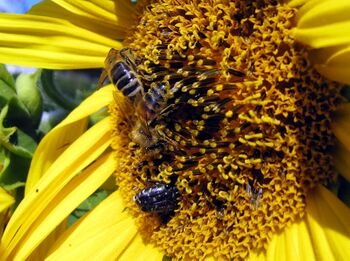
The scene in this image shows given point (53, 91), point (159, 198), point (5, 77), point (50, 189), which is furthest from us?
point (53, 91)

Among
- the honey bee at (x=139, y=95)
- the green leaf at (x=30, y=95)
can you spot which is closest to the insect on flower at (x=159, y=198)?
the honey bee at (x=139, y=95)

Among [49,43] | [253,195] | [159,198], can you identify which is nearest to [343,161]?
[253,195]

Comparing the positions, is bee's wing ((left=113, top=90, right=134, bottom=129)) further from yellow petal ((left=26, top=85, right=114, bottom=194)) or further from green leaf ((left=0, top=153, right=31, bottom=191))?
green leaf ((left=0, top=153, right=31, bottom=191))

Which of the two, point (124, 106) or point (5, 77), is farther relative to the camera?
point (5, 77)

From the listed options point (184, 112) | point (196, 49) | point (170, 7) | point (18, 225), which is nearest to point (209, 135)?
point (184, 112)

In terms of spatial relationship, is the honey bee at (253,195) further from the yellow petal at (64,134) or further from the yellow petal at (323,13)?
the yellow petal at (64,134)

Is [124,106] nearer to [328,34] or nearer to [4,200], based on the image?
[4,200]

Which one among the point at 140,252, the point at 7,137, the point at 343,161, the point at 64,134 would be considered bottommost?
the point at 140,252

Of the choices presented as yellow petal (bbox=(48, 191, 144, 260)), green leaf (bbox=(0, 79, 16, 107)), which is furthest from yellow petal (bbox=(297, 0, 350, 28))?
green leaf (bbox=(0, 79, 16, 107))
